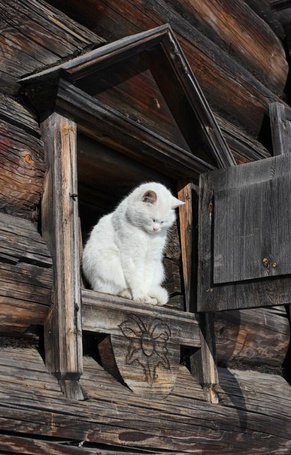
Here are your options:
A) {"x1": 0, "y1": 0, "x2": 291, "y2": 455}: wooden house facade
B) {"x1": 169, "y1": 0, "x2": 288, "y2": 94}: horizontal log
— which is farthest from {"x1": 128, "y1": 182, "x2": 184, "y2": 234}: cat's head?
{"x1": 169, "y1": 0, "x2": 288, "y2": 94}: horizontal log

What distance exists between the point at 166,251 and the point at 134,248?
60 centimetres

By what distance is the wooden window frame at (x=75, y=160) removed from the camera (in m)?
3.40

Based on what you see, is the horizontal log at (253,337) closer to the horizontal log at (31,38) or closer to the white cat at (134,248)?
the white cat at (134,248)

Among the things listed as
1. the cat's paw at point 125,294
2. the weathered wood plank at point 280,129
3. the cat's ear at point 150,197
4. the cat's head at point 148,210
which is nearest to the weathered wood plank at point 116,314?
the cat's paw at point 125,294

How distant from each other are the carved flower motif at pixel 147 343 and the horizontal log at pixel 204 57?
1697 mm

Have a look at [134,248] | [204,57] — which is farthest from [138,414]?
[204,57]

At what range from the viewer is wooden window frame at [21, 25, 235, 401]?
3.40 m

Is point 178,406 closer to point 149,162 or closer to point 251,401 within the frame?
point 251,401

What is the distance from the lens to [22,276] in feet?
10.9

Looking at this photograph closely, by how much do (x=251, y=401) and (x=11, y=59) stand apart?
2.50 m

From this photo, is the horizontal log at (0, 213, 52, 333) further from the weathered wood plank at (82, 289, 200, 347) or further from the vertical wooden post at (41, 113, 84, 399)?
the weathered wood plank at (82, 289, 200, 347)

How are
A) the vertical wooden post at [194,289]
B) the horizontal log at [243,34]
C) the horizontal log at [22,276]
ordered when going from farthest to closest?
the horizontal log at [243,34] < the vertical wooden post at [194,289] < the horizontal log at [22,276]

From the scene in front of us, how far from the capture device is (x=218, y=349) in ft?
15.7

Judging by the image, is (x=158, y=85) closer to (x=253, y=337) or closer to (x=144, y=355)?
(x=144, y=355)
